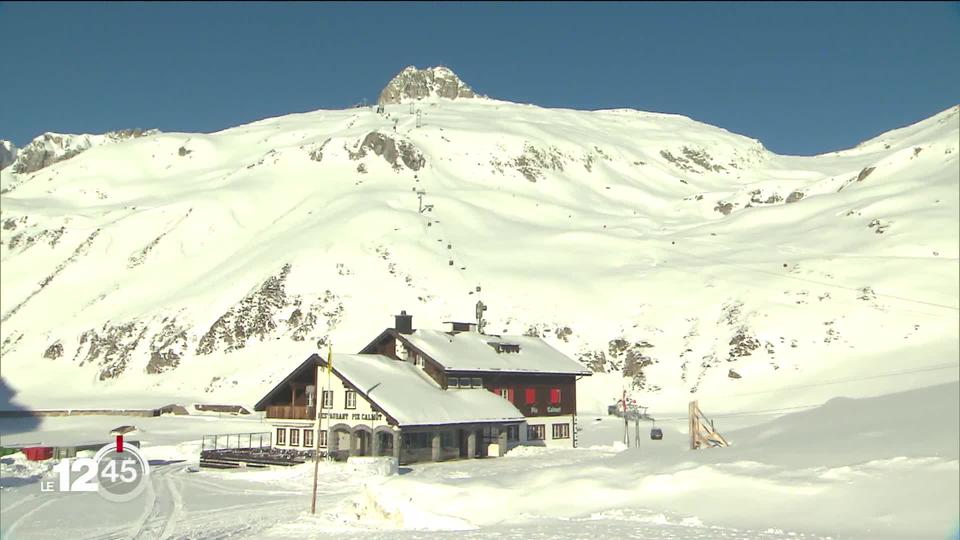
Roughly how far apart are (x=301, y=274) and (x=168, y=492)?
7736cm

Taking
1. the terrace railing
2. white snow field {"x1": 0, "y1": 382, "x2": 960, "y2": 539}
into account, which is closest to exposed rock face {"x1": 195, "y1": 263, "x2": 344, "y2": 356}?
the terrace railing

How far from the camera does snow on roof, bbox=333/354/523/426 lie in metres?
51.3

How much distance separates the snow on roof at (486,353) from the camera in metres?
60.2

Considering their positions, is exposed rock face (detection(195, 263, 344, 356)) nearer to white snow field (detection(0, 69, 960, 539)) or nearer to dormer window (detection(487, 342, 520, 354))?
white snow field (detection(0, 69, 960, 539))

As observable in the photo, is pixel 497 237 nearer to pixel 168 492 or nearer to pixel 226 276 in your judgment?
pixel 226 276

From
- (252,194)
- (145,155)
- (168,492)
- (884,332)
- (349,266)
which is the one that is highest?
(145,155)

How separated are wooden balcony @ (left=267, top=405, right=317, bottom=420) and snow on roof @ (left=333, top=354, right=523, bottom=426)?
4249 millimetres

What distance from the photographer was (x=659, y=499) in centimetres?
2789

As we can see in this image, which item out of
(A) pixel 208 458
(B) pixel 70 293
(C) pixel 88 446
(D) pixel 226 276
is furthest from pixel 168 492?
(B) pixel 70 293

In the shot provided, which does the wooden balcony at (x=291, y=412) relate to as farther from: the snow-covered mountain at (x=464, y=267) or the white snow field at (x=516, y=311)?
the snow-covered mountain at (x=464, y=267)

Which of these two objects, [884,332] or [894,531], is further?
[884,332]

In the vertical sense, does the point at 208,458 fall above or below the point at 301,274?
below

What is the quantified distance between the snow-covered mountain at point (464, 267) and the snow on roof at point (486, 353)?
76.1 ft

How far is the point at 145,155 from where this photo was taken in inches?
7653
